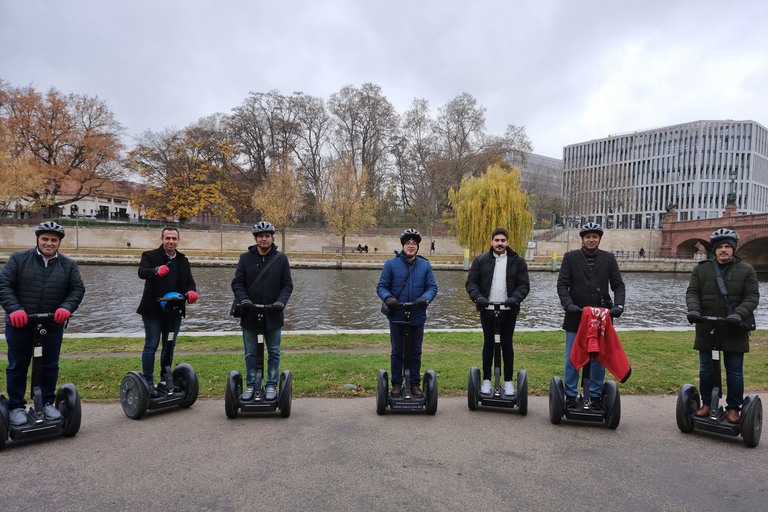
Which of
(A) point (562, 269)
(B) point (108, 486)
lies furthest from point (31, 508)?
(A) point (562, 269)

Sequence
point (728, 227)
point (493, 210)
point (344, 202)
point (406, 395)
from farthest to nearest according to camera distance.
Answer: point (728, 227), point (344, 202), point (493, 210), point (406, 395)

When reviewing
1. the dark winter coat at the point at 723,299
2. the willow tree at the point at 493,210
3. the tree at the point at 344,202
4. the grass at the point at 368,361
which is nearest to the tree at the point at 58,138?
the tree at the point at 344,202

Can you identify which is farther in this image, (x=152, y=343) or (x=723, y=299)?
(x=152, y=343)

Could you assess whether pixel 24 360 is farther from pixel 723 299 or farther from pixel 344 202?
pixel 344 202

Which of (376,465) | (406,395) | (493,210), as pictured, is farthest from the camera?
(493,210)

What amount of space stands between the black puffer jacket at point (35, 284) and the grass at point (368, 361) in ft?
5.73

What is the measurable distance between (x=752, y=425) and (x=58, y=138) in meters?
59.8

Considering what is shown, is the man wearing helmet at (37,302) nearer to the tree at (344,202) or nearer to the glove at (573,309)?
the glove at (573,309)

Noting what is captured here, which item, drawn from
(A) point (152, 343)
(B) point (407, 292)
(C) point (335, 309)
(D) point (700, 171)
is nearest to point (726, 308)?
(B) point (407, 292)

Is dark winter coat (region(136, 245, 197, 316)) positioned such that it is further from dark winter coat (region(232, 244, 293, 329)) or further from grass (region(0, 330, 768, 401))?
grass (region(0, 330, 768, 401))

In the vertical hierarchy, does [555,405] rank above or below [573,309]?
below

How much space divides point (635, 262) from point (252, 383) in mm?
49188

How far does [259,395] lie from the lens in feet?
17.2

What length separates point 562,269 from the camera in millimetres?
5367
